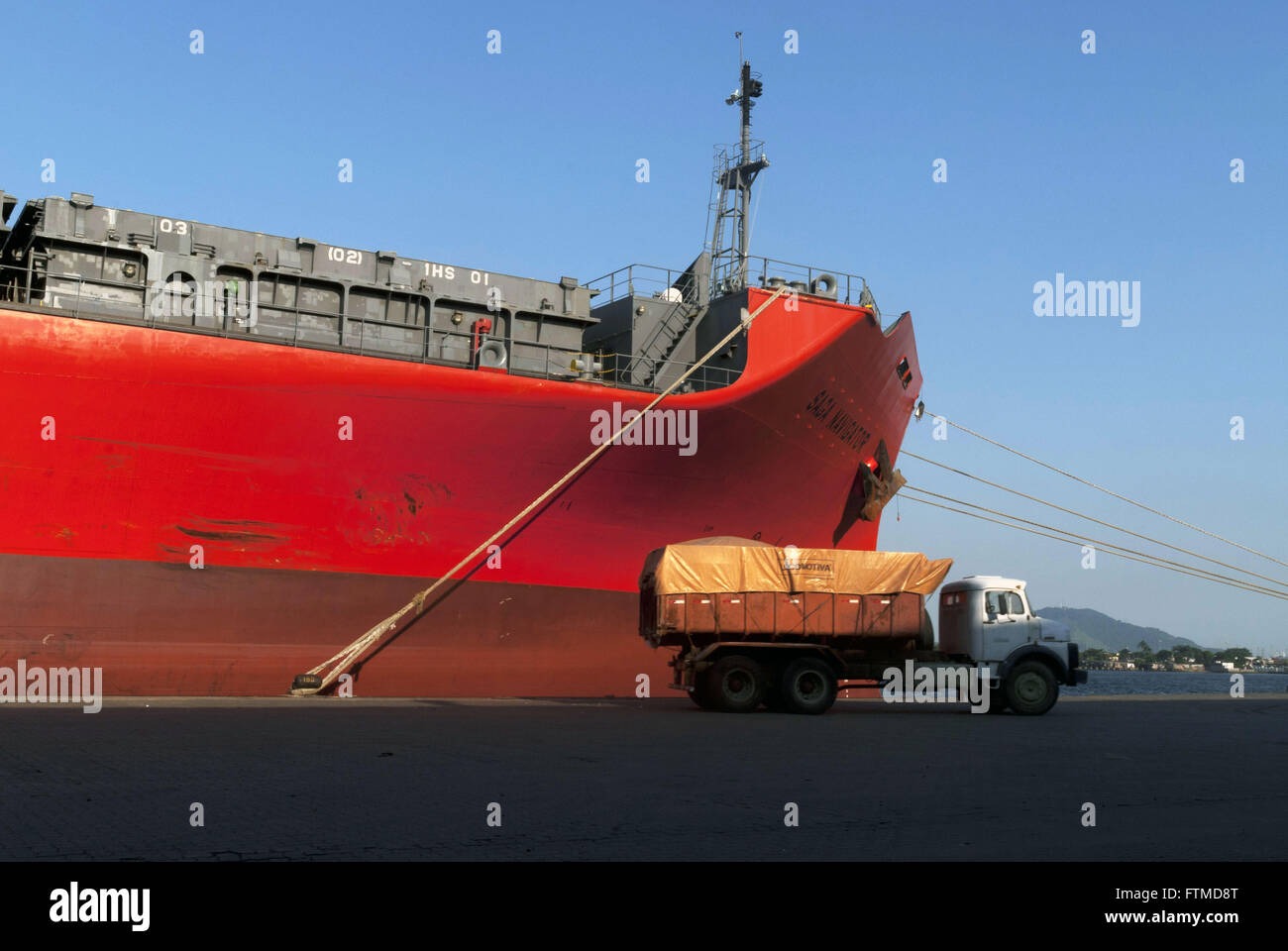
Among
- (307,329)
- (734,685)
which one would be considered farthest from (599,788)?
(307,329)

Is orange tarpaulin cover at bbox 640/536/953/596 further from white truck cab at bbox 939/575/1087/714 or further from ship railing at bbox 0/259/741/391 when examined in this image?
ship railing at bbox 0/259/741/391

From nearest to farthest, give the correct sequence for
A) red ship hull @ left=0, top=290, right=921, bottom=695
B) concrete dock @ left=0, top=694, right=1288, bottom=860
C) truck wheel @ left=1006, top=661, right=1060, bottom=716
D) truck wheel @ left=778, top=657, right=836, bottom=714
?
concrete dock @ left=0, top=694, right=1288, bottom=860
red ship hull @ left=0, top=290, right=921, bottom=695
truck wheel @ left=778, top=657, right=836, bottom=714
truck wheel @ left=1006, top=661, right=1060, bottom=716

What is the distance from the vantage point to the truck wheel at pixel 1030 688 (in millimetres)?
21375

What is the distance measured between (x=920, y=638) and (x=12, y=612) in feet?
56.4

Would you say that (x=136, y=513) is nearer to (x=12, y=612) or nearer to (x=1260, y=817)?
(x=12, y=612)

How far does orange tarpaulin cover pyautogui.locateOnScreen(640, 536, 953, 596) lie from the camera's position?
20.4 meters

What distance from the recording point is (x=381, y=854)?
7035 mm

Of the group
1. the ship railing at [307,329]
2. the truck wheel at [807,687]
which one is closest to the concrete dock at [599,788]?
the truck wheel at [807,687]

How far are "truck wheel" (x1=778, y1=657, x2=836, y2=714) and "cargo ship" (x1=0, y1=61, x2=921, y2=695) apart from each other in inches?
208

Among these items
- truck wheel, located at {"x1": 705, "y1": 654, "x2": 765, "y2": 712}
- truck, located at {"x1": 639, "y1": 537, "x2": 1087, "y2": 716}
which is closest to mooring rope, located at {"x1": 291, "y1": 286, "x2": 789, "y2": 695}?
truck, located at {"x1": 639, "y1": 537, "x2": 1087, "y2": 716}

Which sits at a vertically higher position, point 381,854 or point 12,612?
point 12,612

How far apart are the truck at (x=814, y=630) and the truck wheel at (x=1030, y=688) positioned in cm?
2
